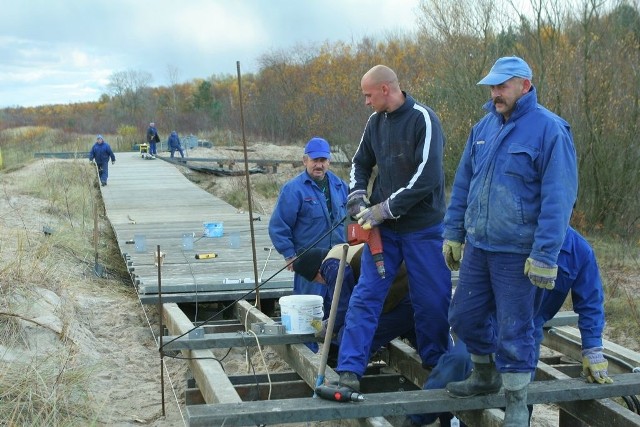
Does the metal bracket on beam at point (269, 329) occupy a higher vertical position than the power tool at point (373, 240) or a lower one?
lower

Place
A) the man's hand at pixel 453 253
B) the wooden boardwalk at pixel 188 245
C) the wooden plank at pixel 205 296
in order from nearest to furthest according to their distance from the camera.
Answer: the man's hand at pixel 453 253
the wooden plank at pixel 205 296
the wooden boardwalk at pixel 188 245

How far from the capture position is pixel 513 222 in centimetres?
395

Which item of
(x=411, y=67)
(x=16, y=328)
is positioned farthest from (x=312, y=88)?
(x=16, y=328)

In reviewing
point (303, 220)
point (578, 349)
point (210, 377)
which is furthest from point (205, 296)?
point (578, 349)

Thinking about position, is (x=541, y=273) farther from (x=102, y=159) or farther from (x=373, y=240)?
(x=102, y=159)

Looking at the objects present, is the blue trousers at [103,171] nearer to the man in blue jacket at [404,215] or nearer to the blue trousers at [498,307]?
the man in blue jacket at [404,215]

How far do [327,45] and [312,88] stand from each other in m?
4.96

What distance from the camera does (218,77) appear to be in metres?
93.4

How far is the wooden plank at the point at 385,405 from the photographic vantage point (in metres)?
4.02

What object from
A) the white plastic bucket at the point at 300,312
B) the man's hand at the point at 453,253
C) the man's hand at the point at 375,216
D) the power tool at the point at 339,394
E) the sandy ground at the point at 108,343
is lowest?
the sandy ground at the point at 108,343

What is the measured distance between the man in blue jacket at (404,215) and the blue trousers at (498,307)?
0.57 meters

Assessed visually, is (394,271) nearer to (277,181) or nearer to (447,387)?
(447,387)

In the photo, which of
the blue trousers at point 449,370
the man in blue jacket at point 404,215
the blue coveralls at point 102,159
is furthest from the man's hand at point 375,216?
the blue coveralls at point 102,159

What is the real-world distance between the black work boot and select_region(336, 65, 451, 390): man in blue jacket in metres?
0.16
